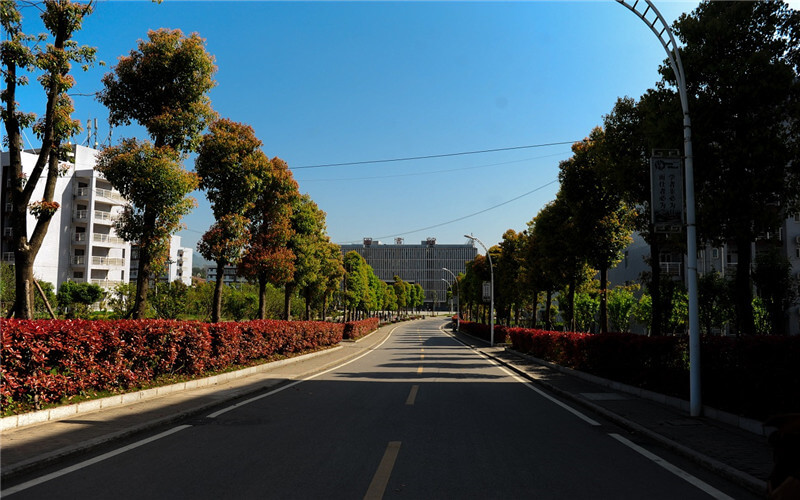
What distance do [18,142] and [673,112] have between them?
14.9 m

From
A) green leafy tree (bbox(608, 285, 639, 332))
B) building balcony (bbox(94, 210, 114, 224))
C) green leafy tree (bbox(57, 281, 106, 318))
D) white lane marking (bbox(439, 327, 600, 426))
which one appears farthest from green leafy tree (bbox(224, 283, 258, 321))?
white lane marking (bbox(439, 327, 600, 426))

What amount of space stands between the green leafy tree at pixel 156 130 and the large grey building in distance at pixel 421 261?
165 m

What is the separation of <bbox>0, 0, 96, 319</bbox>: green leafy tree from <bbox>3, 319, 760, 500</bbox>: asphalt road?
5.57m

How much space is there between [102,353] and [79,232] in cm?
5511

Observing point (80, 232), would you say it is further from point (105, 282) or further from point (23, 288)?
point (23, 288)

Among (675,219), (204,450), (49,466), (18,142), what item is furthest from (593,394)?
(18,142)

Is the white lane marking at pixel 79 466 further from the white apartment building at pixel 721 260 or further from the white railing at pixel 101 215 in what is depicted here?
the white railing at pixel 101 215

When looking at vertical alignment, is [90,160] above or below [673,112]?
above

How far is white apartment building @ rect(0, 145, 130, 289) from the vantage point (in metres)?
51.9

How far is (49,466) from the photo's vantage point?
573 centimetres

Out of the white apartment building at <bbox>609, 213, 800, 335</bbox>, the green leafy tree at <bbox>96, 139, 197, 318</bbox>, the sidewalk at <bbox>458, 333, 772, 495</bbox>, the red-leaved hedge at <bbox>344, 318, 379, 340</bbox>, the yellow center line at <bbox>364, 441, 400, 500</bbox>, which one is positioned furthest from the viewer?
the red-leaved hedge at <bbox>344, 318, 379, 340</bbox>

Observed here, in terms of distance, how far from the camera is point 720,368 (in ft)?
29.6

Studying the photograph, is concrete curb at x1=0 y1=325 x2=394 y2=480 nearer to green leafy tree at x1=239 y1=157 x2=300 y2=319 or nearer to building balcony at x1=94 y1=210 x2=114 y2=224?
green leafy tree at x1=239 y1=157 x2=300 y2=319

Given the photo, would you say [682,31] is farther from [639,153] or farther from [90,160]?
[90,160]
